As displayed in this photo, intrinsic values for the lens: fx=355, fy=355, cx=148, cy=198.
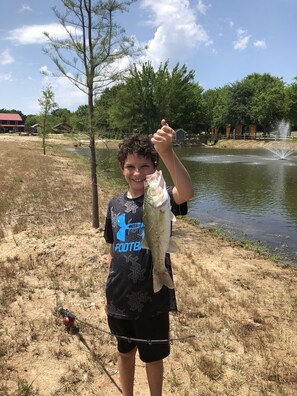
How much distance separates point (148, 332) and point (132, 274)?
1.56 feet

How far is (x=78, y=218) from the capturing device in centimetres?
1027

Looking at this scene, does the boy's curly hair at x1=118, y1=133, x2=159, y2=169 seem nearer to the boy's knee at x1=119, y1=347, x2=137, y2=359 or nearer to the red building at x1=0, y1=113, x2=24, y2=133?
the boy's knee at x1=119, y1=347, x2=137, y2=359

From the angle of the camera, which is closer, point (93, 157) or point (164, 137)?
point (164, 137)

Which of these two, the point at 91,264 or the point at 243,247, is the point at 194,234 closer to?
the point at 243,247

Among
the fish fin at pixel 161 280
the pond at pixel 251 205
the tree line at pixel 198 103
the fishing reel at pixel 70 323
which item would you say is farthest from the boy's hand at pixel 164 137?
the tree line at pixel 198 103

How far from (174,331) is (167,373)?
0.78 metres

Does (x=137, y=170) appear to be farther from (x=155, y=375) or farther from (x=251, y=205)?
(x=251, y=205)

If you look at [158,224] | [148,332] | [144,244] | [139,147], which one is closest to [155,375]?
[148,332]

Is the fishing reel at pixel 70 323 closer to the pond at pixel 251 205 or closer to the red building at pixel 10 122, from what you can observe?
the pond at pixel 251 205

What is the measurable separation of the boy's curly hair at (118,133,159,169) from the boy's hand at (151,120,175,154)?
32 centimetres

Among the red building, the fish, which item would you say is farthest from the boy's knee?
the red building

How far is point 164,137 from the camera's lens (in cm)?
250

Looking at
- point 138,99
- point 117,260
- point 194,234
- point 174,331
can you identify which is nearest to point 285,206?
point 194,234

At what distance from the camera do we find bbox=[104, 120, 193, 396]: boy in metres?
2.72
